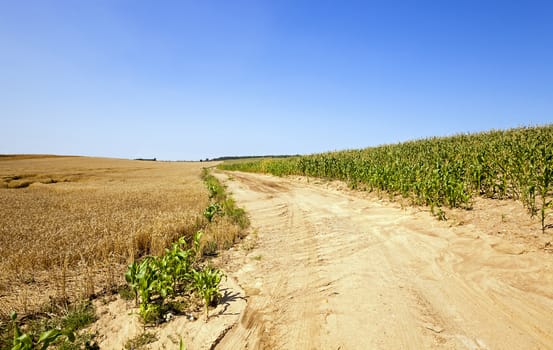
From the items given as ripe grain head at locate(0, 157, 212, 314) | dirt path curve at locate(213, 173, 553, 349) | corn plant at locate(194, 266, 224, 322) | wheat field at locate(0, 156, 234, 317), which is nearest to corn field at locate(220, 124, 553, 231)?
dirt path curve at locate(213, 173, 553, 349)

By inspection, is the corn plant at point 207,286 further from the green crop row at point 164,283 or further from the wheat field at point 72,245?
the wheat field at point 72,245

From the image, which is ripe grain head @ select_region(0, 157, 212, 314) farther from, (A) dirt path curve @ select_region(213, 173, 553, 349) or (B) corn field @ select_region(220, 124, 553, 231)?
(B) corn field @ select_region(220, 124, 553, 231)

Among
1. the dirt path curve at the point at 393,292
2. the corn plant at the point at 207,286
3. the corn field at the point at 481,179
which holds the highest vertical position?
the corn field at the point at 481,179

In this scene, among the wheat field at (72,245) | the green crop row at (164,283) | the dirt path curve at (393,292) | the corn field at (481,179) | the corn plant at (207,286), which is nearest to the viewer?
the dirt path curve at (393,292)

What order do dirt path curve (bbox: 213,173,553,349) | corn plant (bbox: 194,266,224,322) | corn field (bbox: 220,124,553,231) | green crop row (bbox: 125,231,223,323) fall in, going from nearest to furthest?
dirt path curve (bbox: 213,173,553,349) → green crop row (bbox: 125,231,223,323) → corn plant (bbox: 194,266,224,322) → corn field (bbox: 220,124,553,231)

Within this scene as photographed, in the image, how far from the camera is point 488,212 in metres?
8.35

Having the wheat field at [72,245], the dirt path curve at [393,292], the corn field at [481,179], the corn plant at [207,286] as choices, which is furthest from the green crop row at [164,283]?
the corn field at [481,179]

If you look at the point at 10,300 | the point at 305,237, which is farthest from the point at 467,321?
the point at 10,300

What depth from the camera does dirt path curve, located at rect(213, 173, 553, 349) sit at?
3492mm

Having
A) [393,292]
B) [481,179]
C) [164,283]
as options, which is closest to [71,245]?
[164,283]

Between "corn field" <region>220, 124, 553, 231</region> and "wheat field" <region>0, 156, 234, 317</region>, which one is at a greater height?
"corn field" <region>220, 124, 553, 231</region>

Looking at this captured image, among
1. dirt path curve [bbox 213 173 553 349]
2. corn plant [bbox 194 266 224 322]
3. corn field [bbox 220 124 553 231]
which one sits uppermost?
corn field [bbox 220 124 553 231]

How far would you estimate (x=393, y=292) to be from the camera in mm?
4594

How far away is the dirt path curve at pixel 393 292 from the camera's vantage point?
3.49 metres
